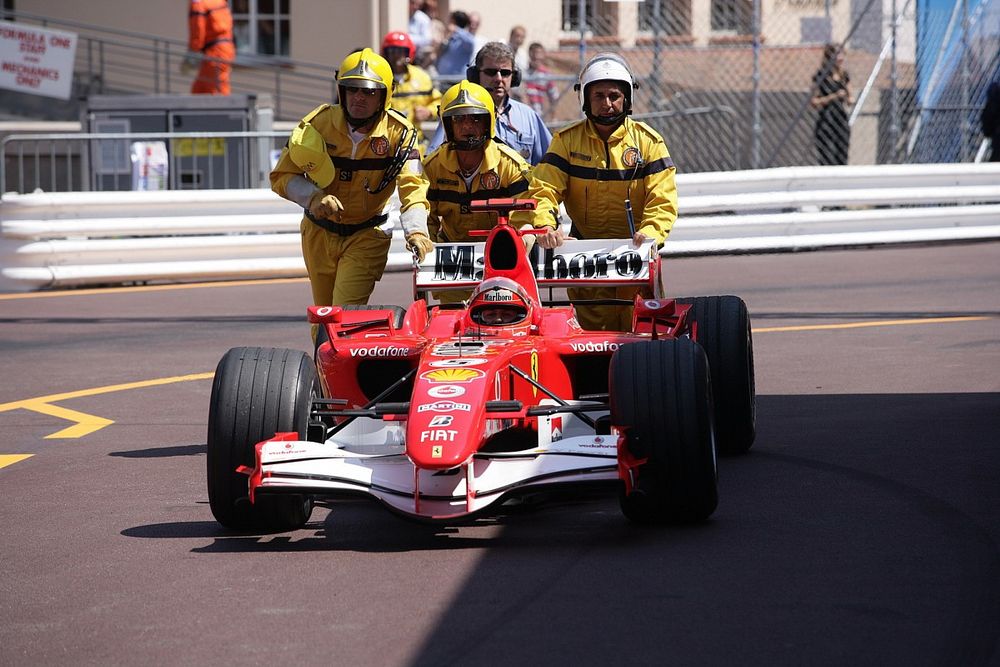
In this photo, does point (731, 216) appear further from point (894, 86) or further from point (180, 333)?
point (180, 333)

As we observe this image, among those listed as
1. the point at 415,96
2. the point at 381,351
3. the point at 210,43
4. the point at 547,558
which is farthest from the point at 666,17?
the point at 547,558

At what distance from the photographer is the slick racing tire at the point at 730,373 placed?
296 inches

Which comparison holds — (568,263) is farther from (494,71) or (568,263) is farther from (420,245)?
(494,71)

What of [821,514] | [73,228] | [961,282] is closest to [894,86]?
[961,282]

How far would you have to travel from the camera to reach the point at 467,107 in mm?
8328

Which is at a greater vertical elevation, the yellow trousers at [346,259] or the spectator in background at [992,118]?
the spectator in background at [992,118]

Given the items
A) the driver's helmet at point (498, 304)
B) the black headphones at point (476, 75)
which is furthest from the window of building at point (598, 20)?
the driver's helmet at point (498, 304)

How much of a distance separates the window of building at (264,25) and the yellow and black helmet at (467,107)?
17147 mm

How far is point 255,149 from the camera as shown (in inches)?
704

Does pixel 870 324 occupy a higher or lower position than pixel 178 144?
lower

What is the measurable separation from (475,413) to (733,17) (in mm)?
13612

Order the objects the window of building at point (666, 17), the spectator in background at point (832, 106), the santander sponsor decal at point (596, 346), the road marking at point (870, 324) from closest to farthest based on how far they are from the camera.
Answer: the santander sponsor decal at point (596, 346)
the road marking at point (870, 324)
the window of building at point (666, 17)
the spectator in background at point (832, 106)

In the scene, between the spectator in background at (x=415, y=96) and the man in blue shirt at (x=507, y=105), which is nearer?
the man in blue shirt at (x=507, y=105)

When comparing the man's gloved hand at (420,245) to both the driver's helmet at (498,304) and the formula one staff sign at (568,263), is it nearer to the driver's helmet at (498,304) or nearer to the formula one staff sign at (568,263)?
the formula one staff sign at (568,263)
